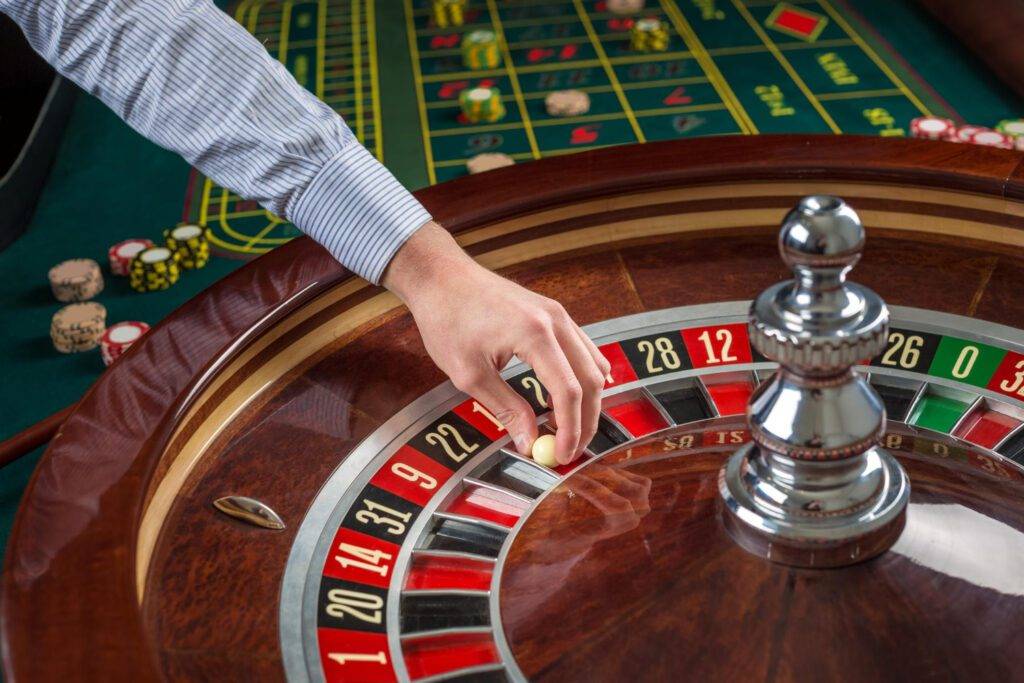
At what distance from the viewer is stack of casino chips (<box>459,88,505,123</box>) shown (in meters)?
3.21

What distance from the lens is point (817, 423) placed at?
4.12 ft

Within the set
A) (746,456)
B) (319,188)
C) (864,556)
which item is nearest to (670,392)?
(746,456)

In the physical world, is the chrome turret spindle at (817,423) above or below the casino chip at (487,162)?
above

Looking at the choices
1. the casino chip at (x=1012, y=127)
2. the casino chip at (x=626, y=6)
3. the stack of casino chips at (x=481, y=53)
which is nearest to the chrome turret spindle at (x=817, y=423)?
the casino chip at (x=1012, y=127)

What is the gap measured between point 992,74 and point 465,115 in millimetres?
1482

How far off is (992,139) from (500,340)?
1751 millimetres

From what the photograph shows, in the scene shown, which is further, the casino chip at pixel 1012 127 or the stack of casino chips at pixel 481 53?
the stack of casino chips at pixel 481 53

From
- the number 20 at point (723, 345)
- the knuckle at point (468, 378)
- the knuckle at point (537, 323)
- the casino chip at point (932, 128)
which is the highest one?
the knuckle at point (537, 323)

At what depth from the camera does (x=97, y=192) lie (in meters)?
2.99


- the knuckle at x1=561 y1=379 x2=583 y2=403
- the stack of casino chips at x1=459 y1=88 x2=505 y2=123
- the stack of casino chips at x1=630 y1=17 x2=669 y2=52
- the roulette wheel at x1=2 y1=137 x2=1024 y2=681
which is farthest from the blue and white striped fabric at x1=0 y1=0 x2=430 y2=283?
the stack of casino chips at x1=630 y1=17 x2=669 y2=52

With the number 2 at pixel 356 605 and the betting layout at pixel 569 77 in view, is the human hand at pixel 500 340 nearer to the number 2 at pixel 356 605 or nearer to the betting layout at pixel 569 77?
the number 2 at pixel 356 605

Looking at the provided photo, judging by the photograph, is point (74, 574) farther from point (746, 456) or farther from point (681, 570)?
point (746, 456)

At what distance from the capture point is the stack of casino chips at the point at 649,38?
11.8 feet

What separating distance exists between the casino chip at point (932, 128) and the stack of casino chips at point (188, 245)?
5.76ft
